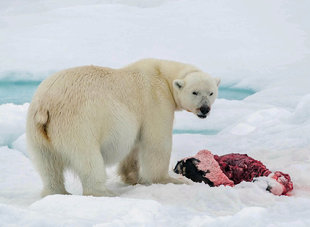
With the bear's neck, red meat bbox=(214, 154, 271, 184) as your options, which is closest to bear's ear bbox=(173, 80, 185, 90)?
the bear's neck

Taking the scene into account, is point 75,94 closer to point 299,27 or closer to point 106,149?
point 106,149

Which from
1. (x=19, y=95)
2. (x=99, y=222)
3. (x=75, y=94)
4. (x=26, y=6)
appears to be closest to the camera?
(x=99, y=222)

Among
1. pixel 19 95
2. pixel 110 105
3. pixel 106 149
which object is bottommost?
pixel 19 95

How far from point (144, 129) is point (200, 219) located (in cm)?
146

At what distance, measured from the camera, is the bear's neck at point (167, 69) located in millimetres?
3824

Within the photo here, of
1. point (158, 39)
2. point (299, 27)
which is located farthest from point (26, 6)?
point (299, 27)

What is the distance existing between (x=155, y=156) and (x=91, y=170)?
70 cm

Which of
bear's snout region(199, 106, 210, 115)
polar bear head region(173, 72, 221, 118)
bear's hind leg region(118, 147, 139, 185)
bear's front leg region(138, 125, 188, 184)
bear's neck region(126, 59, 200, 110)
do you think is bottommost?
bear's hind leg region(118, 147, 139, 185)

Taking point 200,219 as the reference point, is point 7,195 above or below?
below

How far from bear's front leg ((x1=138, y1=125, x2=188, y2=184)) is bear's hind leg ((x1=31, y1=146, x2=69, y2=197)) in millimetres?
735

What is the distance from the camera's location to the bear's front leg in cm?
368

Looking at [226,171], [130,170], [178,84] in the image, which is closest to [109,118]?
[178,84]

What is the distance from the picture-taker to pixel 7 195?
3.77 meters

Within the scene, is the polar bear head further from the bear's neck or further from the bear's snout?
the bear's neck
